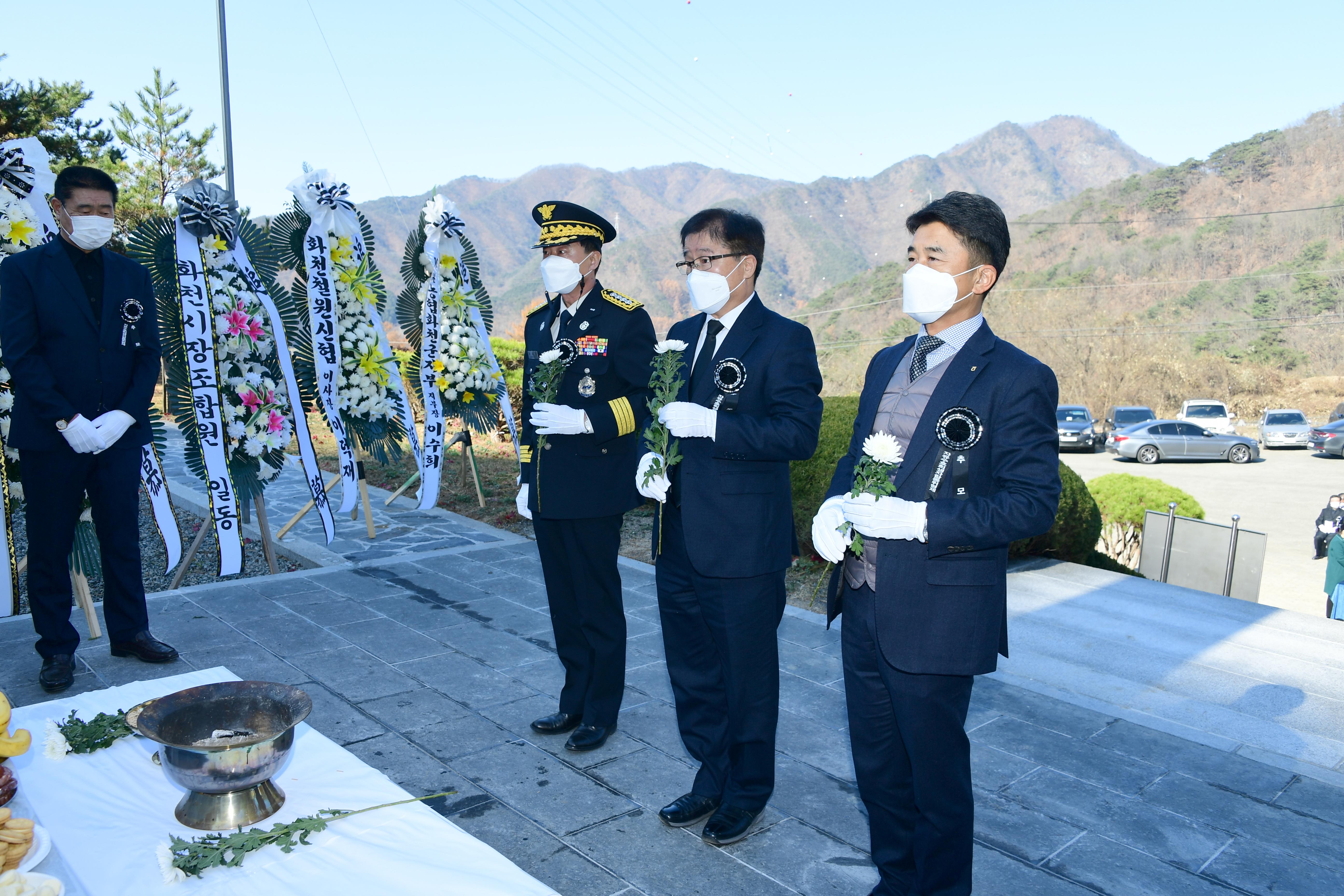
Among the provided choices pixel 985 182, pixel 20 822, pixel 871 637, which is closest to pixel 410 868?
pixel 20 822

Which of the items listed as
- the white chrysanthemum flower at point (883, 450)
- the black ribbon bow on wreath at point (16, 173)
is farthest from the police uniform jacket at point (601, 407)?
the black ribbon bow on wreath at point (16, 173)

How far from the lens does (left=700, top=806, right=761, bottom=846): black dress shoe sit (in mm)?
2947

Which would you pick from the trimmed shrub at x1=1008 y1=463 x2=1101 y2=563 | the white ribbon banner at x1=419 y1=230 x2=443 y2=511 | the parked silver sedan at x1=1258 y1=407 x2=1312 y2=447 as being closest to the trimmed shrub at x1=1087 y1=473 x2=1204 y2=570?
the trimmed shrub at x1=1008 y1=463 x2=1101 y2=563

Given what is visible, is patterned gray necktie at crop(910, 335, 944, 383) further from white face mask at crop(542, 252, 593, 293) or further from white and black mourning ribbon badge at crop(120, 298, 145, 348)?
white and black mourning ribbon badge at crop(120, 298, 145, 348)

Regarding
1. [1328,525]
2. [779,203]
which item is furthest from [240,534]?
[779,203]

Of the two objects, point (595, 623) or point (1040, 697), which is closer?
point (595, 623)

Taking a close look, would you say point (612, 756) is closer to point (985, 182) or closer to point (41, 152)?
point (41, 152)

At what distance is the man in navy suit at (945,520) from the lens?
84.3 inches

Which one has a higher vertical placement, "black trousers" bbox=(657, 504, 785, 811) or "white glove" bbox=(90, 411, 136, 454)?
"white glove" bbox=(90, 411, 136, 454)

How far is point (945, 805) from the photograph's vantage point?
7.50ft

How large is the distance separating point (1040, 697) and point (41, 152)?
6.35m

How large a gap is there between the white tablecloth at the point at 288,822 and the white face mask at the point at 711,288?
69.7 inches

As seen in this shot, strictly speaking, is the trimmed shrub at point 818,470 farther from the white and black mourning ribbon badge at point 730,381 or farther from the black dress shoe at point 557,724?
the white and black mourning ribbon badge at point 730,381

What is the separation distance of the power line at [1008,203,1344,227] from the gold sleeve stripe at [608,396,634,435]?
2505 inches
